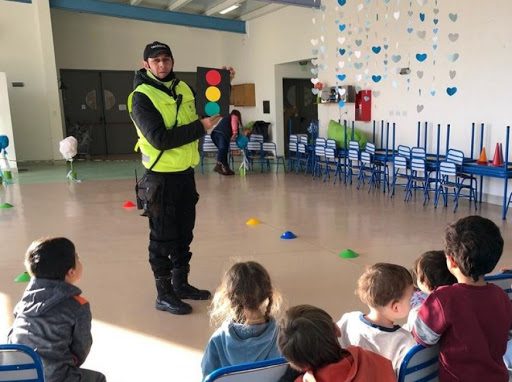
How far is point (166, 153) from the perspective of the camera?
3.04 m

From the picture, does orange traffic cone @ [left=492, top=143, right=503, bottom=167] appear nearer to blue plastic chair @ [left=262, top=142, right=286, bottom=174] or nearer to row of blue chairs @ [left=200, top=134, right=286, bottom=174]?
blue plastic chair @ [left=262, top=142, right=286, bottom=174]

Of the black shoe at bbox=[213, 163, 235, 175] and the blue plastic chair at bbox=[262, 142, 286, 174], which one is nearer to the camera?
the black shoe at bbox=[213, 163, 235, 175]

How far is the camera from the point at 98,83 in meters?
14.3

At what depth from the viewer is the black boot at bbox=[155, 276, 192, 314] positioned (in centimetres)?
320

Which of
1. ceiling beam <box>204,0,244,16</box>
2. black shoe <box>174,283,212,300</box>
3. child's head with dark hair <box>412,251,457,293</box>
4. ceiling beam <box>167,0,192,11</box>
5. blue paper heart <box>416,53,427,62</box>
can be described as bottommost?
black shoe <box>174,283,212,300</box>

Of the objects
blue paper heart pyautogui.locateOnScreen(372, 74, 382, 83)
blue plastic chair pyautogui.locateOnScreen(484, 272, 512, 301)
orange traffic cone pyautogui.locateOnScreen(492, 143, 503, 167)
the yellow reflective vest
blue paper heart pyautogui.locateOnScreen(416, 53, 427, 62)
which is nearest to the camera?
blue plastic chair pyautogui.locateOnScreen(484, 272, 512, 301)

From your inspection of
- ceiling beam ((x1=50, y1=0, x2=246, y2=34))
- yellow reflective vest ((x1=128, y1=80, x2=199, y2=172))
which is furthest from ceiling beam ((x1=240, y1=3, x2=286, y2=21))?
yellow reflective vest ((x1=128, y1=80, x2=199, y2=172))

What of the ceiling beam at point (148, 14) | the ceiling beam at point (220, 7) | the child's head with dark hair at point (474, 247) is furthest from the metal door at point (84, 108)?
the child's head with dark hair at point (474, 247)

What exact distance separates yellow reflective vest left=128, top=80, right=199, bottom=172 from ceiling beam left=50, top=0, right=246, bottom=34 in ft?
34.0

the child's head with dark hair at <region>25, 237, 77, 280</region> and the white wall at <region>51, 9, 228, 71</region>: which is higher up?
the white wall at <region>51, 9, 228, 71</region>

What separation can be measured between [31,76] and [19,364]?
1202 centimetres

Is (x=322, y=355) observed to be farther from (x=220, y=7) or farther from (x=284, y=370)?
(x=220, y=7)

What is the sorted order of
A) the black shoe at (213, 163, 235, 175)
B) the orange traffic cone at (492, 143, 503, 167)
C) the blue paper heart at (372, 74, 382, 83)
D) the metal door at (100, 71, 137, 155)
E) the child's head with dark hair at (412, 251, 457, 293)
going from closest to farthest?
the child's head with dark hair at (412, 251, 457, 293) < the orange traffic cone at (492, 143, 503, 167) < the blue paper heart at (372, 74, 382, 83) < the black shoe at (213, 163, 235, 175) < the metal door at (100, 71, 137, 155)

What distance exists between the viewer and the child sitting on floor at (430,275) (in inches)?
74.2
